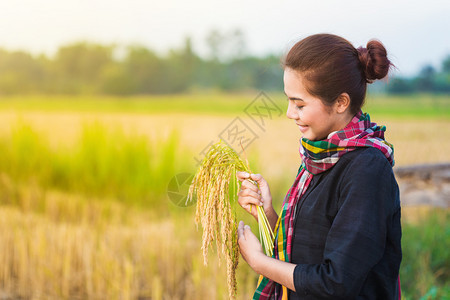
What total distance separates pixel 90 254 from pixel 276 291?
253 centimetres

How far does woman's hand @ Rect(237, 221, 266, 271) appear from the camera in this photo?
4.88 ft


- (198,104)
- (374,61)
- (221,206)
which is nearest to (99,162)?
(221,206)

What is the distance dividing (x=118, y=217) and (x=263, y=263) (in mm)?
3830

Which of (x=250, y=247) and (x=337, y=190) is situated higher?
(x=337, y=190)

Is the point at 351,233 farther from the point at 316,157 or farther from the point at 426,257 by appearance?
the point at 426,257

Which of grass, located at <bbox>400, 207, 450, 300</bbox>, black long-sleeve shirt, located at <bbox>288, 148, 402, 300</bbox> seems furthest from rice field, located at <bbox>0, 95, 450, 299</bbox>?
black long-sleeve shirt, located at <bbox>288, 148, 402, 300</bbox>

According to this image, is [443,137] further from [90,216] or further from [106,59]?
[106,59]

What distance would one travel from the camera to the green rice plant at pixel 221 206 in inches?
63.6

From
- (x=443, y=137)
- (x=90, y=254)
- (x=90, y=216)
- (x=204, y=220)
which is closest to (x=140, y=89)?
(x=443, y=137)

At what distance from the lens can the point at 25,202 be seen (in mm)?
5590

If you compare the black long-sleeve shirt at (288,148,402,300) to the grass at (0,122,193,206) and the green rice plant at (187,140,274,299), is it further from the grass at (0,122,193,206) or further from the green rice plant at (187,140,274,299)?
the grass at (0,122,193,206)

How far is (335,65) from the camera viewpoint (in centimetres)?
138

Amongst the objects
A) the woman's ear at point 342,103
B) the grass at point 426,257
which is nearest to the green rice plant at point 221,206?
the woman's ear at point 342,103

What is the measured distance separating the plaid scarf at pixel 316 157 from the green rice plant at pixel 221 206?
4.5 inches
